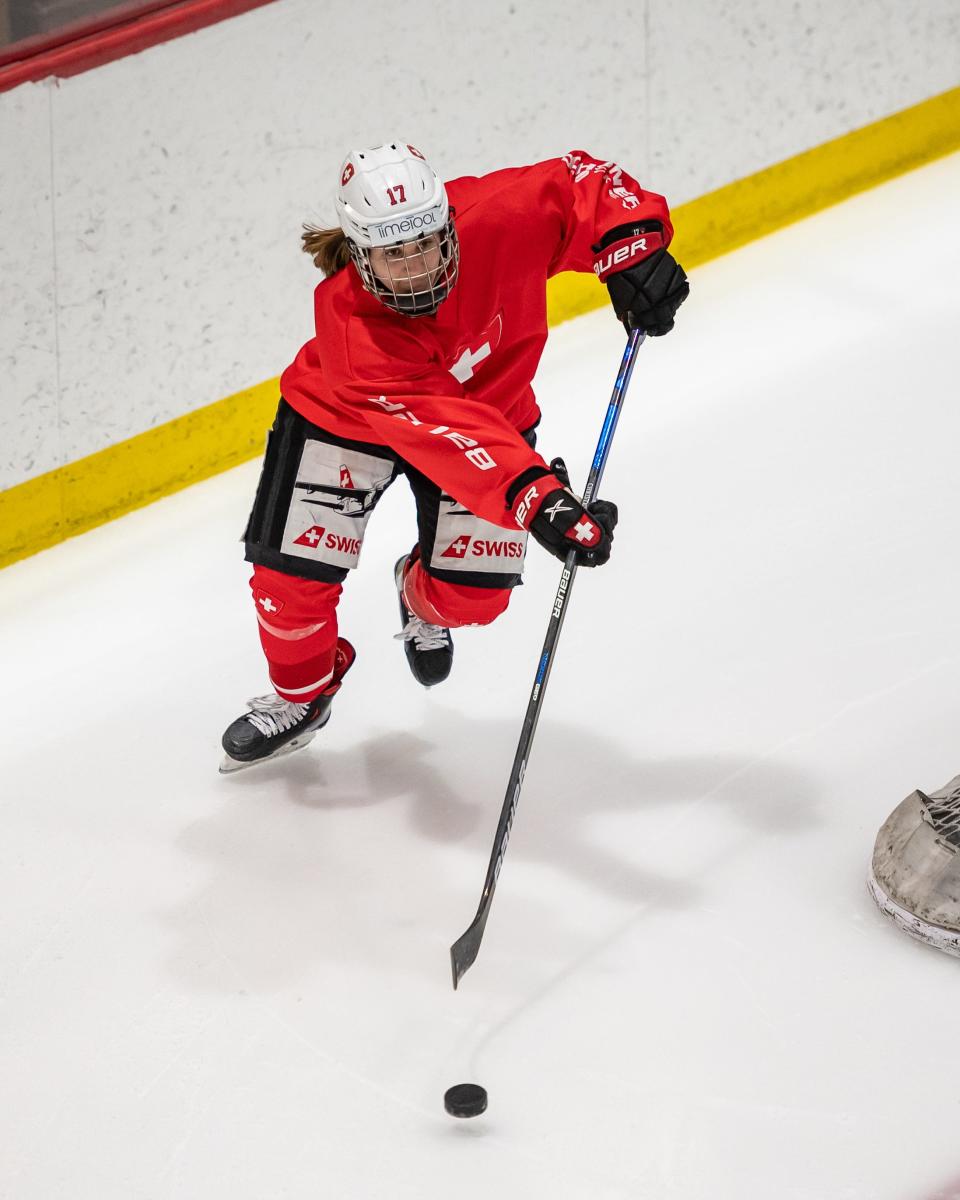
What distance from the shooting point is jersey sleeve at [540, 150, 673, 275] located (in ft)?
8.07

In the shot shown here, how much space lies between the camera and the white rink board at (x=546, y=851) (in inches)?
80.4

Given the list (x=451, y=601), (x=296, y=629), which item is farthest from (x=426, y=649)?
(x=296, y=629)

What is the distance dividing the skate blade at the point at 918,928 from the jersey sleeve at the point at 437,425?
0.77 meters

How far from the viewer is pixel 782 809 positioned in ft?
8.48

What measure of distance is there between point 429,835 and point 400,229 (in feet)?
3.27

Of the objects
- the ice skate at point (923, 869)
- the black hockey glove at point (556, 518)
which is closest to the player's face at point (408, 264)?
the black hockey glove at point (556, 518)

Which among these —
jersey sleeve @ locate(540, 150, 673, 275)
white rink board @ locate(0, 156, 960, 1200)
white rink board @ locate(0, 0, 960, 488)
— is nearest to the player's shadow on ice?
white rink board @ locate(0, 156, 960, 1200)

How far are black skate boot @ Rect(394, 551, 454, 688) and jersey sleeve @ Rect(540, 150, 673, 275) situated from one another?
2.15 ft

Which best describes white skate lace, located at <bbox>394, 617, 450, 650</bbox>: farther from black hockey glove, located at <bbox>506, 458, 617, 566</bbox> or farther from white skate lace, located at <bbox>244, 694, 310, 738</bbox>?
black hockey glove, located at <bbox>506, 458, 617, 566</bbox>

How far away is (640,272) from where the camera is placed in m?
2.43

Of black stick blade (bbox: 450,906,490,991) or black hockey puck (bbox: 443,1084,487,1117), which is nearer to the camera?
black hockey puck (bbox: 443,1084,487,1117)

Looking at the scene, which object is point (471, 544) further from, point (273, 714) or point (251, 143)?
point (251, 143)

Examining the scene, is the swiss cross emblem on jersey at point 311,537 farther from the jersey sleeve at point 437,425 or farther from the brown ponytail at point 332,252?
the brown ponytail at point 332,252

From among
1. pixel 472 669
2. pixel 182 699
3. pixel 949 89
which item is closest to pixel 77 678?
pixel 182 699
